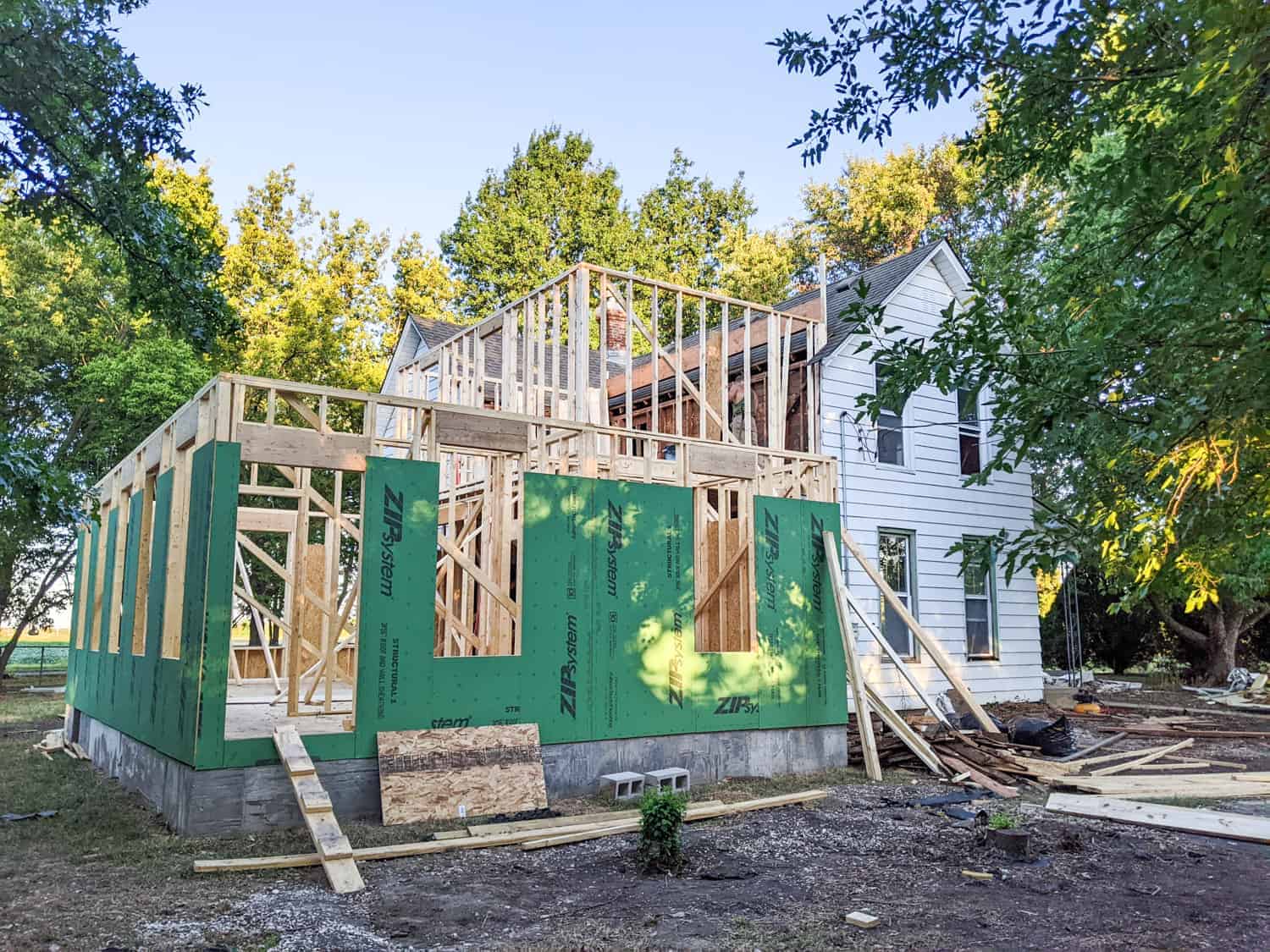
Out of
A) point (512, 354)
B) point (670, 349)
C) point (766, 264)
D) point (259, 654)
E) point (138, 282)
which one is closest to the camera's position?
point (138, 282)

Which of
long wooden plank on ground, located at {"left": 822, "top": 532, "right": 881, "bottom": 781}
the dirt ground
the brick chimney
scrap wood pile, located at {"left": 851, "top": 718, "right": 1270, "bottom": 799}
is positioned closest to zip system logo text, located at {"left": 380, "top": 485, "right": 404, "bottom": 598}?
the dirt ground

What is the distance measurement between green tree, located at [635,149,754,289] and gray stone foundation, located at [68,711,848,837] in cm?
2536

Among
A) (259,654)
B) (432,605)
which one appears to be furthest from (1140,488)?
(259,654)

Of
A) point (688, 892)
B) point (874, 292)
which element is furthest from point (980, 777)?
point (874, 292)

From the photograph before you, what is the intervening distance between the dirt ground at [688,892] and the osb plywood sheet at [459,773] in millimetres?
424

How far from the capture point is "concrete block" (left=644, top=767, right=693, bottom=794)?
9102mm

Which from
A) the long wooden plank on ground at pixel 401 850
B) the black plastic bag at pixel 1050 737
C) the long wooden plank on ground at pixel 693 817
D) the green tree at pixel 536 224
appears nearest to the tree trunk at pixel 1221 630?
the black plastic bag at pixel 1050 737

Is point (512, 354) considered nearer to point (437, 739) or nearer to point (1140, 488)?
point (437, 739)

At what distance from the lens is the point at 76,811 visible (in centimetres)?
840

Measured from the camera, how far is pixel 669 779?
9.23m

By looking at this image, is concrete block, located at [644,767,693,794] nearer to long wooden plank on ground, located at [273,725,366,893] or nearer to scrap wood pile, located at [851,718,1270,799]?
scrap wood pile, located at [851,718,1270,799]

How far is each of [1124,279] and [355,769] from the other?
6745 mm

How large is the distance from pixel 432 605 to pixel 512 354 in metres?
4.97

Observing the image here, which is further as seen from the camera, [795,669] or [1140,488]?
[795,669]
